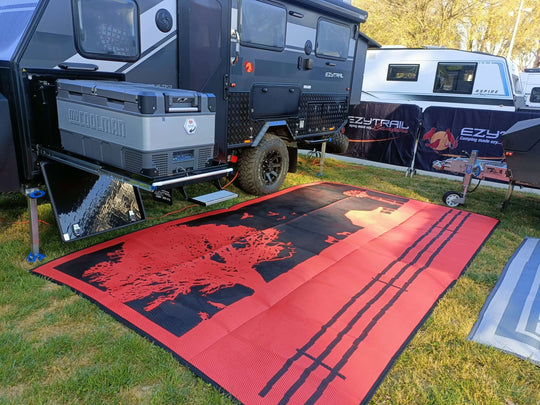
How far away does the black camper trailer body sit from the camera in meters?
3.46

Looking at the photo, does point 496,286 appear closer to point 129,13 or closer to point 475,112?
point 129,13

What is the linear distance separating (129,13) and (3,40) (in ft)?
3.83

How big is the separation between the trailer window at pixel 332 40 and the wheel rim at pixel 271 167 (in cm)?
182

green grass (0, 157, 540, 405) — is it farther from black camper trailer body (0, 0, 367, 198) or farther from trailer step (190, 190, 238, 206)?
trailer step (190, 190, 238, 206)

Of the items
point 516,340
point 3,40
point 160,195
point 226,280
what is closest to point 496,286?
point 516,340

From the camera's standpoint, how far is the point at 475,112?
803 cm

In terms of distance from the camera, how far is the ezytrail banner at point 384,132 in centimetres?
880

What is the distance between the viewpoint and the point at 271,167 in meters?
6.47

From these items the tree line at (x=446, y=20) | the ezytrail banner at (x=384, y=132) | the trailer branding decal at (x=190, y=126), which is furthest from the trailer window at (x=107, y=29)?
the tree line at (x=446, y=20)

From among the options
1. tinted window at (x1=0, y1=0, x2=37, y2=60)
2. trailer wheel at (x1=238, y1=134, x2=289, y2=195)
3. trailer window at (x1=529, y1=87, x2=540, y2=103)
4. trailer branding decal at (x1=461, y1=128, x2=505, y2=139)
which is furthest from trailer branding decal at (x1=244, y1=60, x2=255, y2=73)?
trailer window at (x1=529, y1=87, x2=540, y2=103)

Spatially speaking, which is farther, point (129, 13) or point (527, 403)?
point (129, 13)

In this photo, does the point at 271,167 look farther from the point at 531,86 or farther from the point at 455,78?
the point at 531,86

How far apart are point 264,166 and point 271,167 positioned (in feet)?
0.50

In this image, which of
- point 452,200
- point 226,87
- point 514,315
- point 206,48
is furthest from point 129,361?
point 452,200
